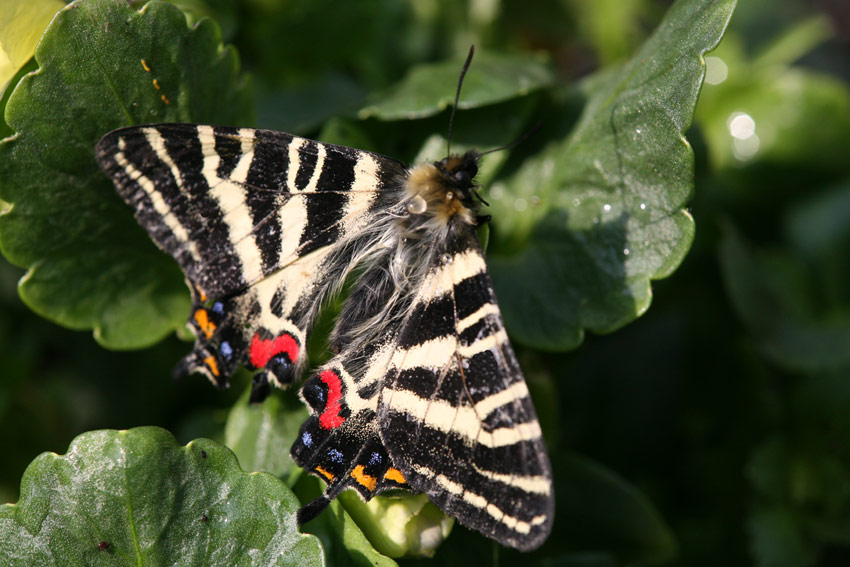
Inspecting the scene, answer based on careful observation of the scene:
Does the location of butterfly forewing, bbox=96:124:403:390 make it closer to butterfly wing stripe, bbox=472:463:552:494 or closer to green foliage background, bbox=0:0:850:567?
green foliage background, bbox=0:0:850:567

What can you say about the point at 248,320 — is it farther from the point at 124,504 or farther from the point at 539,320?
the point at 539,320

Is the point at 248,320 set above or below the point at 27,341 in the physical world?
above

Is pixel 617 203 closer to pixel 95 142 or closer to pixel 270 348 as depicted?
pixel 270 348

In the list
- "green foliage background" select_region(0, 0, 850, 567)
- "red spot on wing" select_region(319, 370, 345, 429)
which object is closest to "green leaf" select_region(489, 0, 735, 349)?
→ "green foliage background" select_region(0, 0, 850, 567)

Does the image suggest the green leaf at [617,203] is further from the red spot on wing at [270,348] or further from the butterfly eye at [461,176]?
the red spot on wing at [270,348]

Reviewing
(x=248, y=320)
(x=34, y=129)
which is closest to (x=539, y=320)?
(x=248, y=320)

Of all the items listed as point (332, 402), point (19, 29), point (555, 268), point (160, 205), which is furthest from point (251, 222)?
point (555, 268)
